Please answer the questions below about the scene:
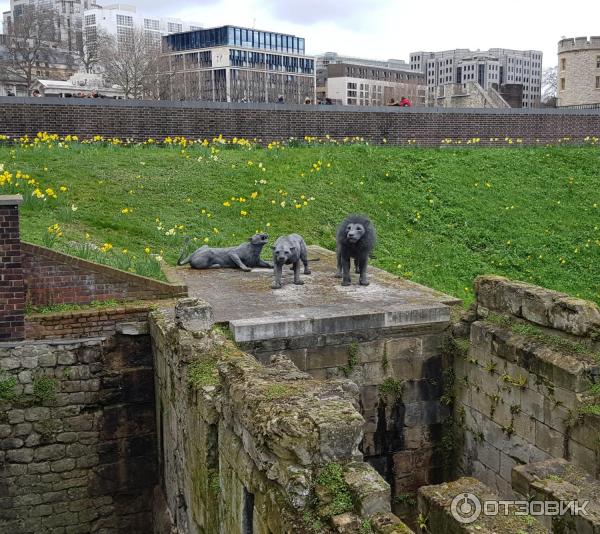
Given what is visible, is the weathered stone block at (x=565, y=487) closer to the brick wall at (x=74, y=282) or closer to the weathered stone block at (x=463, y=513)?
the weathered stone block at (x=463, y=513)

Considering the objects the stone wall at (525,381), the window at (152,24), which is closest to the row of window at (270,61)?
the window at (152,24)

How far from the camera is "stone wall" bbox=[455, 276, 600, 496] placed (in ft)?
23.4

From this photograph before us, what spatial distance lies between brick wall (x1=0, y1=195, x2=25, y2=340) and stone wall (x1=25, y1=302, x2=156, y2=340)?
16 cm

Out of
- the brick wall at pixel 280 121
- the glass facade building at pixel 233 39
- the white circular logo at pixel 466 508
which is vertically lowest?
the white circular logo at pixel 466 508

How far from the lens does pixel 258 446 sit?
4.79m

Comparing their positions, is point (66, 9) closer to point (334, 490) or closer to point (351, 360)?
point (351, 360)

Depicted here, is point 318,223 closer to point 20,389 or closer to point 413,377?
point 413,377

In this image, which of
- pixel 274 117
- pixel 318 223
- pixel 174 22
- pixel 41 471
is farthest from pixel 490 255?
pixel 174 22

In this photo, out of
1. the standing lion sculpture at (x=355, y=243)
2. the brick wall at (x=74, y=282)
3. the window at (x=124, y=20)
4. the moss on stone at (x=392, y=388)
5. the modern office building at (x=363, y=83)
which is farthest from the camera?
the window at (x=124, y=20)

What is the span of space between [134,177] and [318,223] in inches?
173

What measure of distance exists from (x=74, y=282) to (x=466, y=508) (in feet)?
19.6

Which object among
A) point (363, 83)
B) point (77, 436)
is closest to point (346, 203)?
point (77, 436)

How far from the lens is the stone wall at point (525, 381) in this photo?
7.14 meters

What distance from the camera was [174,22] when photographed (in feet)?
467
